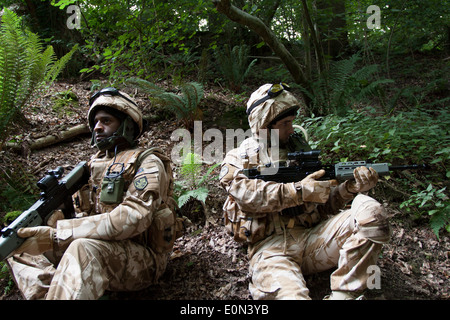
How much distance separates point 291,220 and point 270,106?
3.87 feet

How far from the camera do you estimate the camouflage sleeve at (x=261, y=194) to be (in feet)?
9.19

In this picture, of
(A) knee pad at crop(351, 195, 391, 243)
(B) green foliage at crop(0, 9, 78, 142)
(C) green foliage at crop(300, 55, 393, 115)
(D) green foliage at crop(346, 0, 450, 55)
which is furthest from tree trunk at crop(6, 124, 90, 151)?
(D) green foliage at crop(346, 0, 450, 55)

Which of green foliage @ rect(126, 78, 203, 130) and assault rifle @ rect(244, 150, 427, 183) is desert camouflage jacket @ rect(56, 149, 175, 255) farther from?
green foliage @ rect(126, 78, 203, 130)

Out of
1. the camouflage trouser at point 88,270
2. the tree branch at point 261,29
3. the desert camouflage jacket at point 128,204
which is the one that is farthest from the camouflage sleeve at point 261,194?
the tree branch at point 261,29

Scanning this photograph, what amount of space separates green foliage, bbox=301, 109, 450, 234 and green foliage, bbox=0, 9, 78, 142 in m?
4.41

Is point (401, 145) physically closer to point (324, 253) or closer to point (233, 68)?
point (324, 253)

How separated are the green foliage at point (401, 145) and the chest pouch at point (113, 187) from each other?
2.98m

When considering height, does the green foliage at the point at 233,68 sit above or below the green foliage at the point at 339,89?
above

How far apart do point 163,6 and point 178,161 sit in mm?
3116

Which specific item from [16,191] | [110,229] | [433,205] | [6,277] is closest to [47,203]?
[110,229]

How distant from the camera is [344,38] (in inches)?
359

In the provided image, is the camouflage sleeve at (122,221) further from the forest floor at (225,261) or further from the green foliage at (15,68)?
the green foliage at (15,68)
